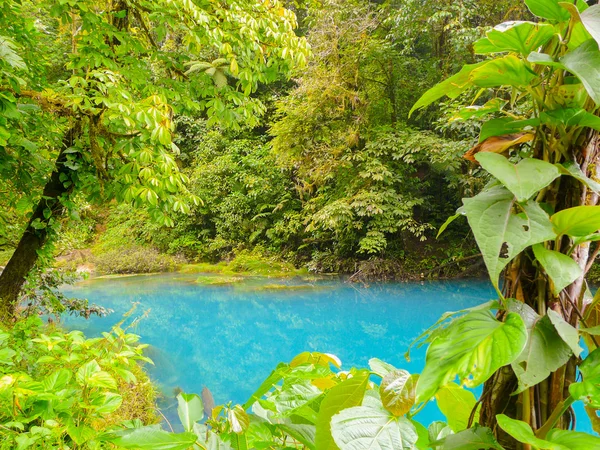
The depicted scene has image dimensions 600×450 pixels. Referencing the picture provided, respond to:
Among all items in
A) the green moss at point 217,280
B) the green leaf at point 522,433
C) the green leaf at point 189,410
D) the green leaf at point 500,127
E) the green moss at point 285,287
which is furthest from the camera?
the green moss at point 217,280

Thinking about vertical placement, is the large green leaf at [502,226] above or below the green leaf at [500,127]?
below

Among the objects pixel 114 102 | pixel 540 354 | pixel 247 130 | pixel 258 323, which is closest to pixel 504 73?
pixel 540 354

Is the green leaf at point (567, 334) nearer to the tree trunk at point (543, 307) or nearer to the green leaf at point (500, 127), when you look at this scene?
the tree trunk at point (543, 307)

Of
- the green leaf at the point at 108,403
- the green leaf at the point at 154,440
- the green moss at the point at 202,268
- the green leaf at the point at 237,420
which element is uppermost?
the green leaf at the point at 154,440

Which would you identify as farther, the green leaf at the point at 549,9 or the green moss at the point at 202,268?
the green moss at the point at 202,268

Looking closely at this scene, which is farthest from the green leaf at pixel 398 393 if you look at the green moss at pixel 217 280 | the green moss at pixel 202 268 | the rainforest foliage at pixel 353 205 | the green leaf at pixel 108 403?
the green moss at pixel 202 268

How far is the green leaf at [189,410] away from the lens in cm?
51

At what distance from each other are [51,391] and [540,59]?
3.55ft

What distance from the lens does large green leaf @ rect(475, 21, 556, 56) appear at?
0.34 metres

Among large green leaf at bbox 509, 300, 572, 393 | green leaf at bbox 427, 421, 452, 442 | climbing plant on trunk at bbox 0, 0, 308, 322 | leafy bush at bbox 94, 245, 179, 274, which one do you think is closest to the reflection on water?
leafy bush at bbox 94, 245, 179, 274

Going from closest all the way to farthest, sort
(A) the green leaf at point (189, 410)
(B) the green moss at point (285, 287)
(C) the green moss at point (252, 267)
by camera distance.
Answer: (A) the green leaf at point (189, 410) < (B) the green moss at point (285, 287) < (C) the green moss at point (252, 267)

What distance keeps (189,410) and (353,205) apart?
678cm

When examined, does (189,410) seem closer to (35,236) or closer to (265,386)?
(265,386)

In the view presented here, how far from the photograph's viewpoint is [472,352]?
28cm
